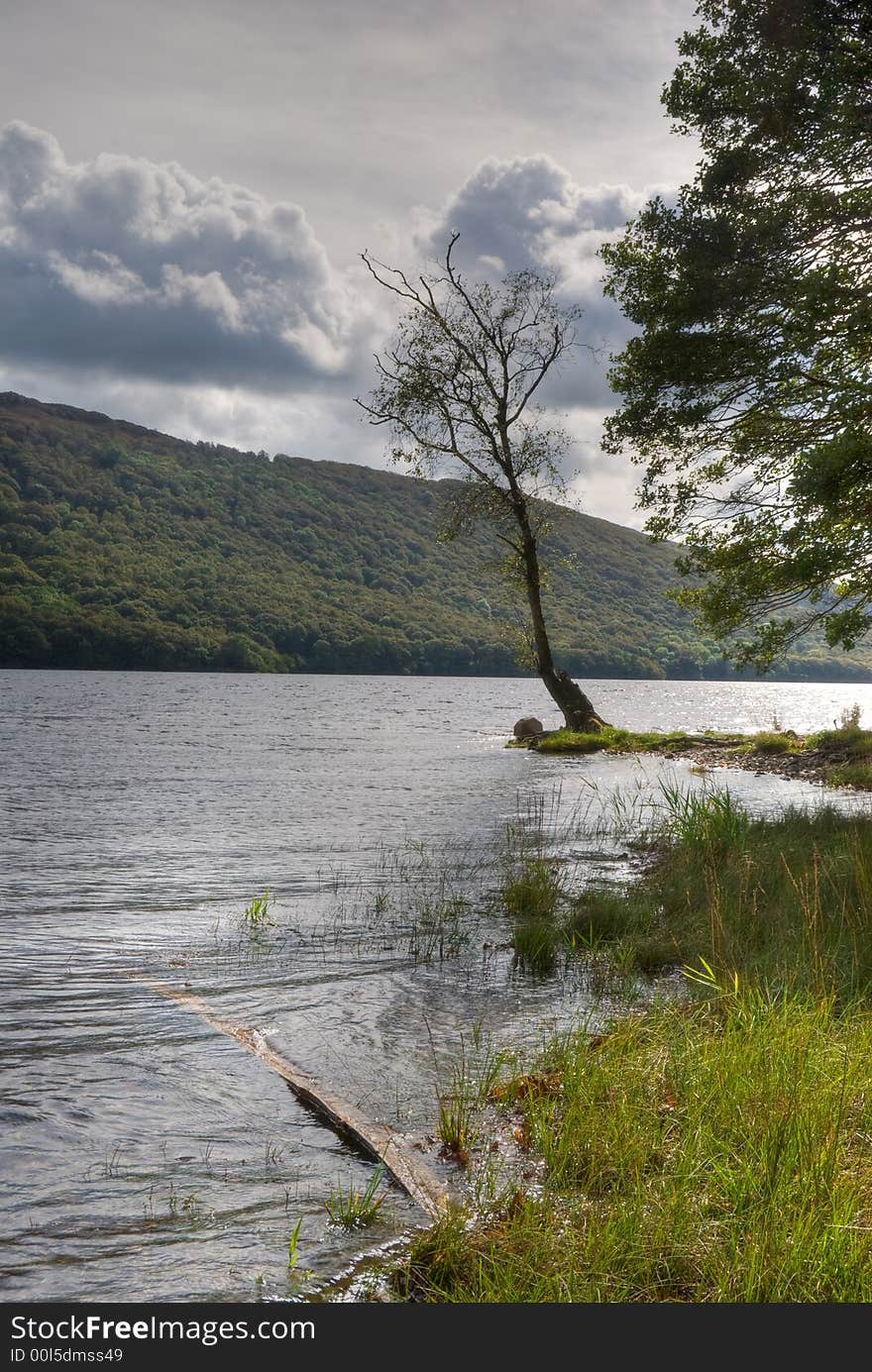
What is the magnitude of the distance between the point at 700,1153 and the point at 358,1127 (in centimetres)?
181

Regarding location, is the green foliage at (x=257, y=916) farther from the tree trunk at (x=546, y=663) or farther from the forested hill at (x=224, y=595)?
the forested hill at (x=224, y=595)

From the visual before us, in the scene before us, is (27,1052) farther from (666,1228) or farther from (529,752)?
(529,752)

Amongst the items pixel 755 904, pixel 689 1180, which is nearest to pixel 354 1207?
pixel 689 1180

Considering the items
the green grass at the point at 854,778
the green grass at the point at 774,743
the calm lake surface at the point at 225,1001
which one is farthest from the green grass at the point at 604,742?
the green grass at the point at 854,778

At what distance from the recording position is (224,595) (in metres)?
155

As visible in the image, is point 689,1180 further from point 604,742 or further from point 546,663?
point 546,663

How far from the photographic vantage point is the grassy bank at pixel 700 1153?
341cm

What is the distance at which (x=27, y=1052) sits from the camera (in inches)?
249

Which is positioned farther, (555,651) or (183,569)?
(183,569)

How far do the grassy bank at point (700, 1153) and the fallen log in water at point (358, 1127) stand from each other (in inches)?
11.4

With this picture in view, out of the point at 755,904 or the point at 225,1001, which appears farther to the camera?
the point at 225,1001

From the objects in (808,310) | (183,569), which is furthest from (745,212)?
(183,569)

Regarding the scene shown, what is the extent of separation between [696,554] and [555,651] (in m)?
126

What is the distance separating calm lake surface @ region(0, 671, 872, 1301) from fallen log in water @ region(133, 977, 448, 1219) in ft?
0.31
